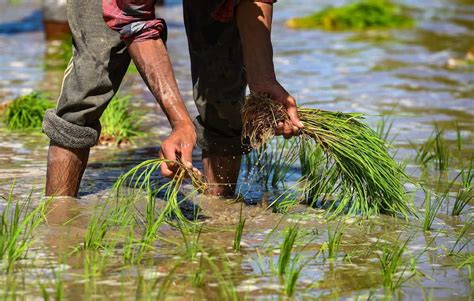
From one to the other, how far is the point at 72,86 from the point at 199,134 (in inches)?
29.7

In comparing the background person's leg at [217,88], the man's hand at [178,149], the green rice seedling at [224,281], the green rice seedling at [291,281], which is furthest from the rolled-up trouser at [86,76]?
the green rice seedling at [291,281]

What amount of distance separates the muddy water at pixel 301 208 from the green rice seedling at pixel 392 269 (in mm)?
31

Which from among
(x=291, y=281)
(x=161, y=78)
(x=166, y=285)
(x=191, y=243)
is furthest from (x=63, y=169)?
(x=291, y=281)

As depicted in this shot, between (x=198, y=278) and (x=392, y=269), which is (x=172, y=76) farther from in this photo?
(x=392, y=269)

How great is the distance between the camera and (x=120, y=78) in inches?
174

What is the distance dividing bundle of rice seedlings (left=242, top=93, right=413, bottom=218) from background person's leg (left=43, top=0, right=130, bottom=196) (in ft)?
1.94

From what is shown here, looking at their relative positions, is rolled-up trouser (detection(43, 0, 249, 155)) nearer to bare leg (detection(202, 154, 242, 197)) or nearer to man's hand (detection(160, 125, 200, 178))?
bare leg (detection(202, 154, 242, 197))

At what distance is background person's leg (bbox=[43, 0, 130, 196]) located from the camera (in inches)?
169

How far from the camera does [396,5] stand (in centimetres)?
1348

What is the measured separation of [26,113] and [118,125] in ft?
1.95

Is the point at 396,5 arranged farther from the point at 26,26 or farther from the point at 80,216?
the point at 80,216

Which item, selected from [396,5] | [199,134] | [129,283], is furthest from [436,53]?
[129,283]

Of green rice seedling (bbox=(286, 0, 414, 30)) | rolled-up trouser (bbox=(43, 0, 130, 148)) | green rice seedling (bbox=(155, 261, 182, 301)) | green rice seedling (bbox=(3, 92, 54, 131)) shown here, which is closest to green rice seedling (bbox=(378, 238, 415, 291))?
green rice seedling (bbox=(155, 261, 182, 301))

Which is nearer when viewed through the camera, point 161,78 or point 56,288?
point 56,288
